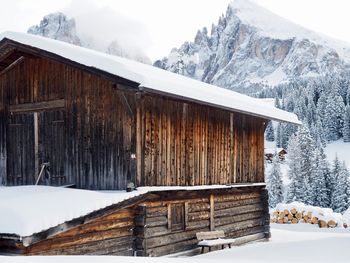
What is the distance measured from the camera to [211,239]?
15.4 meters

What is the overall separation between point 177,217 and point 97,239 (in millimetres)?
3442

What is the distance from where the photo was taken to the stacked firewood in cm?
2572

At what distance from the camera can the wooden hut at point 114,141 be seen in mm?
11914

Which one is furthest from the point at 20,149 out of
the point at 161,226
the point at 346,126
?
the point at 346,126

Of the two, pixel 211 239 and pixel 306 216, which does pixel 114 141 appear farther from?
pixel 306 216

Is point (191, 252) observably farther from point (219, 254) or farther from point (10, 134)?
point (10, 134)

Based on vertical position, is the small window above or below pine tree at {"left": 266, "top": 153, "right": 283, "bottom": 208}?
above

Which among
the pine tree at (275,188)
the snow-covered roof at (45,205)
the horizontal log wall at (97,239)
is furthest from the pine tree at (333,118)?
the horizontal log wall at (97,239)

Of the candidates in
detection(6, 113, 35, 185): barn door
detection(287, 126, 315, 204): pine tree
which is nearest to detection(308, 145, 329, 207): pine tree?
detection(287, 126, 315, 204): pine tree

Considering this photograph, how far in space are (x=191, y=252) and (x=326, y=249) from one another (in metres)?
4.10

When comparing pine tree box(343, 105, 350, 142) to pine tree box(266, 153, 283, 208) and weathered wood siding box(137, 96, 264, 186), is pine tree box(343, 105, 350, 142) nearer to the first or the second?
pine tree box(266, 153, 283, 208)

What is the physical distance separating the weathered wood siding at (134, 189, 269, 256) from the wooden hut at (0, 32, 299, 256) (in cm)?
4

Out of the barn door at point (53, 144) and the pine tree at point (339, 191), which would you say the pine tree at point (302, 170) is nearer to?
the pine tree at point (339, 191)

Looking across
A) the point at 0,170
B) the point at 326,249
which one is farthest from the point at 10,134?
the point at 326,249
